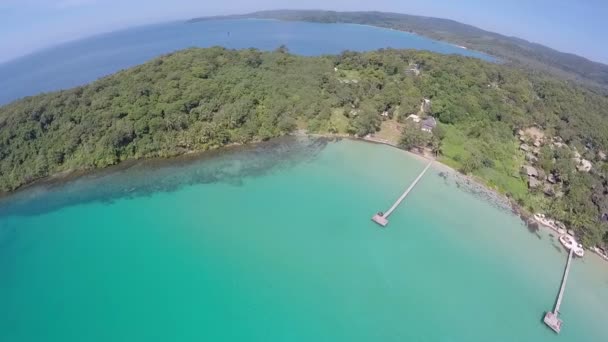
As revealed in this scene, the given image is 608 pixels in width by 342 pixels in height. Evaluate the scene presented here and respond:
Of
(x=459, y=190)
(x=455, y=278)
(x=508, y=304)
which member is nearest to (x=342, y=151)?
(x=459, y=190)

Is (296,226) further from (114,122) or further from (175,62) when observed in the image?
(175,62)

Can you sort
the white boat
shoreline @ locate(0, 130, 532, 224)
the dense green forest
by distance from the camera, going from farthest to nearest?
1. the dense green forest
2. shoreline @ locate(0, 130, 532, 224)
3. the white boat

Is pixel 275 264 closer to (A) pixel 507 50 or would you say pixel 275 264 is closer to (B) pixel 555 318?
(B) pixel 555 318

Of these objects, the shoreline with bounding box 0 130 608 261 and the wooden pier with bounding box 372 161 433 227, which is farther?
the shoreline with bounding box 0 130 608 261

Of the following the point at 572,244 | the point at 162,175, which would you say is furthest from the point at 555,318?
the point at 162,175

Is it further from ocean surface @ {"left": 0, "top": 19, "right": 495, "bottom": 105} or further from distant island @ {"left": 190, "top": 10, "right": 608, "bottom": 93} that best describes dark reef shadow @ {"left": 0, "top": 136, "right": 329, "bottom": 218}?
distant island @ {"left": 190, "top": 10, "right": 608, "bottom": 93}

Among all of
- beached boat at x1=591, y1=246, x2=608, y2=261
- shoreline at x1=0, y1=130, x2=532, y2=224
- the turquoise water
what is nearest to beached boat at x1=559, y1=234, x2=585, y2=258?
the turquoise water

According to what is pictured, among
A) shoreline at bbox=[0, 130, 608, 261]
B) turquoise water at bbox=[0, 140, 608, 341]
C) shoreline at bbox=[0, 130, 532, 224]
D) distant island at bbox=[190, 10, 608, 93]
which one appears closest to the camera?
turquoise water at bbox=[0, 140, 608, 341]
